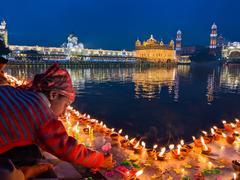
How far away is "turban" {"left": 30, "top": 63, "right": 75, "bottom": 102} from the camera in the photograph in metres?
2.36

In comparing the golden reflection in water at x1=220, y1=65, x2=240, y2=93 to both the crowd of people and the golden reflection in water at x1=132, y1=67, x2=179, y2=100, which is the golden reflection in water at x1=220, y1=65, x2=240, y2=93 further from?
the crowd of people

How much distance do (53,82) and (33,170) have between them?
113cm

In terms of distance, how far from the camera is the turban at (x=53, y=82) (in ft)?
7.74

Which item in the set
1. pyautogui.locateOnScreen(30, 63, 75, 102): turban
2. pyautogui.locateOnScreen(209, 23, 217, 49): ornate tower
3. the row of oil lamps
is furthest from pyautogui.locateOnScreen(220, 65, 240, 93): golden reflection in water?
pyautogui.locateOnScreen(209, 23, 217, 49): ornate tower

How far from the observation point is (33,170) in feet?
9.57

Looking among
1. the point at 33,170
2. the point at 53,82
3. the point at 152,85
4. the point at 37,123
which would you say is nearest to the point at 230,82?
the point at 152,85

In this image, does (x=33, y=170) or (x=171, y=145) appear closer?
(x=33, y=170)

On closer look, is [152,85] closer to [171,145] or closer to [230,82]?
[230,82]

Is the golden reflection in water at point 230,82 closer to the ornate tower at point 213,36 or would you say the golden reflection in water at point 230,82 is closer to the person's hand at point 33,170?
the person's hand at point 33,170

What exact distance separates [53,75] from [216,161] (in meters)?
3.38

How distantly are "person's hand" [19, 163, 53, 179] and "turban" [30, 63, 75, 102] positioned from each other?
1.00m

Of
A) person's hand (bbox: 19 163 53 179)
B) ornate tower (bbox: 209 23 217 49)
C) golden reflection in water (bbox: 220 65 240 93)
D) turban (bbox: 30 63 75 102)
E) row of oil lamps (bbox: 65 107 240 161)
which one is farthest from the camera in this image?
ornate tower (bbox: 209 23 217 49)

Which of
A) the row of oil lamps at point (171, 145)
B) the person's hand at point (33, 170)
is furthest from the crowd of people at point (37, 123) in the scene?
the row of oil lamps at point (171, 145)

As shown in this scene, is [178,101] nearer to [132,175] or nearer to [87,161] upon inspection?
[132,175]
